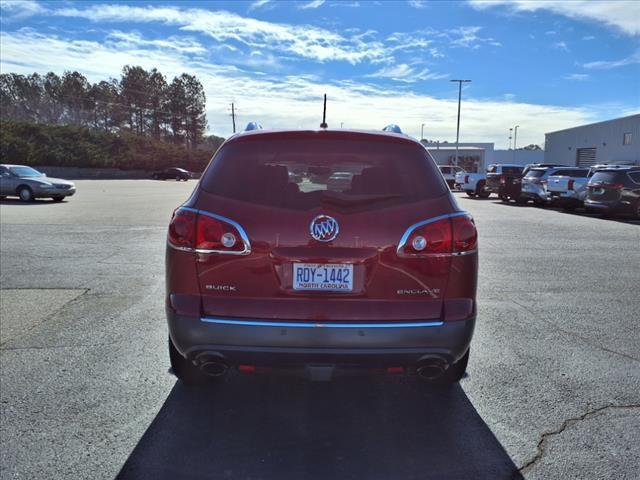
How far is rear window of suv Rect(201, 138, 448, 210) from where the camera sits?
275 cm

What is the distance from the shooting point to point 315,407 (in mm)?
3311

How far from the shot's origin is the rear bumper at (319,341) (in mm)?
2598

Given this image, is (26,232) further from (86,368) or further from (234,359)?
(234,359)

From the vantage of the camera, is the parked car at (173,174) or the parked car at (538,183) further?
the parked car at (173,174)

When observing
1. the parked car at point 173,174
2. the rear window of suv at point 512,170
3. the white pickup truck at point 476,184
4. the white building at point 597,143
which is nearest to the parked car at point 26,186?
the rear window of suv at point 512,170

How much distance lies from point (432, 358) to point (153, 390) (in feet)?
6.70

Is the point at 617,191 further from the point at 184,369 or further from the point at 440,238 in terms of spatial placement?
the point at 184,369

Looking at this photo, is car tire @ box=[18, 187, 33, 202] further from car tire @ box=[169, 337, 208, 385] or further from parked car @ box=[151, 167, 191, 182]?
parked car @ box=[151, 167, 191, 182]

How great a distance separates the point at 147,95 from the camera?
8381 centimetres

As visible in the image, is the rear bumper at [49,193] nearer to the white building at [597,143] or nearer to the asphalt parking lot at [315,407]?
the asphalt parking lot at [315,407]

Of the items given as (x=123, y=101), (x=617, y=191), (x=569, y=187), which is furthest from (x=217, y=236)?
(x=123, y=101)

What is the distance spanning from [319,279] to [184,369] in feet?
4.48

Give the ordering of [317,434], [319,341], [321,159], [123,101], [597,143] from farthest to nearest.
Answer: [123,101]
[597,143]
[321,159]
[317,434]
[319,341]

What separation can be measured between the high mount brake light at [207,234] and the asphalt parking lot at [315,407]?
1154 mm
